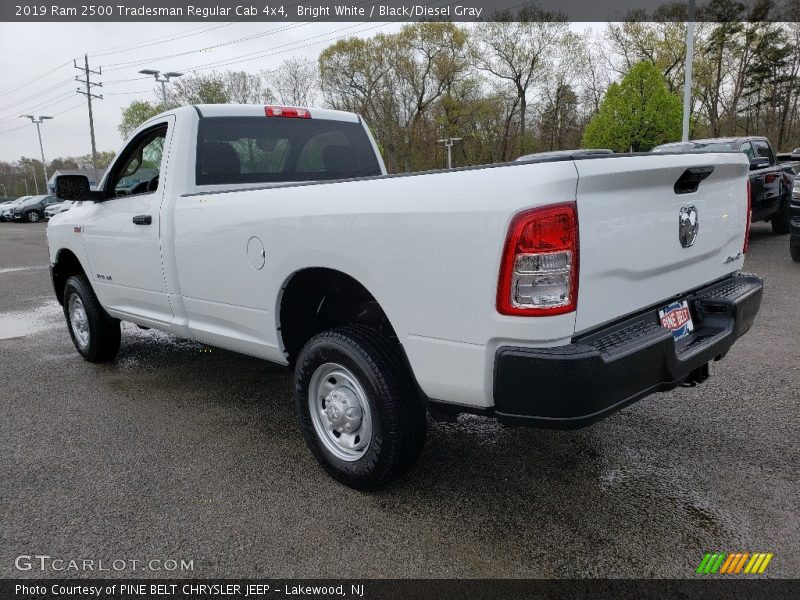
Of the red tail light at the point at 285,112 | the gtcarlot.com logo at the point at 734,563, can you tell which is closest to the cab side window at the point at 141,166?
the red tail light at the point at 285,112

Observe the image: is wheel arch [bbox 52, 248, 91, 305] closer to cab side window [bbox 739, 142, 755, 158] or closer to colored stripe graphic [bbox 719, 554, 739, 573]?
colored stripe graphic [bbox 719, 554, 739, 573]

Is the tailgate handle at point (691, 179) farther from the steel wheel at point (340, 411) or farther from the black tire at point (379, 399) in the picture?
the steel wheel at point (340, 411)

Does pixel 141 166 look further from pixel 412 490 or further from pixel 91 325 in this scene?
pixel 412 490

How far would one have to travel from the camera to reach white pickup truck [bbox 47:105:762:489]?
7.23ft

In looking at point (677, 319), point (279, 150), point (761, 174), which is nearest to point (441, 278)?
point (677, 319)

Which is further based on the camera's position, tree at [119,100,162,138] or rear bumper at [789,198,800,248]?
tree at [119,100,162,138]

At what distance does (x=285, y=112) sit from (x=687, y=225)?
291 centimetres

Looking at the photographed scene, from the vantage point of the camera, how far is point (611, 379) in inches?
88.6

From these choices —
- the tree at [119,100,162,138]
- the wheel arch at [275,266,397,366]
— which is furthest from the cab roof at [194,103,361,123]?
the tree at [119,100,162,138]

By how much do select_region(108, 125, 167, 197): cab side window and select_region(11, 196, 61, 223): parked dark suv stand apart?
113ft

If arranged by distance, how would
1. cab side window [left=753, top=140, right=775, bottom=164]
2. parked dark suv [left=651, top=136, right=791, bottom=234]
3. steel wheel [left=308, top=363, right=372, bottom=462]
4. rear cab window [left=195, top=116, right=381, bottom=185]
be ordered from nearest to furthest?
steel wheel [left=308, top=363, right=372, bottom=462], rear cab window [left=195, top=116, right=381, bottom=185], parked dark suv [left=651, top=136, right=791, bottom=234], cab side window [left=753, top=140, right=775, bottom=164]

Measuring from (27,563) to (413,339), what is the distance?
1845 mm

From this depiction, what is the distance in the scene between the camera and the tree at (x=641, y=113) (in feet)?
84.3

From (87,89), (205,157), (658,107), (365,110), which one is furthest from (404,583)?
(87,89)
